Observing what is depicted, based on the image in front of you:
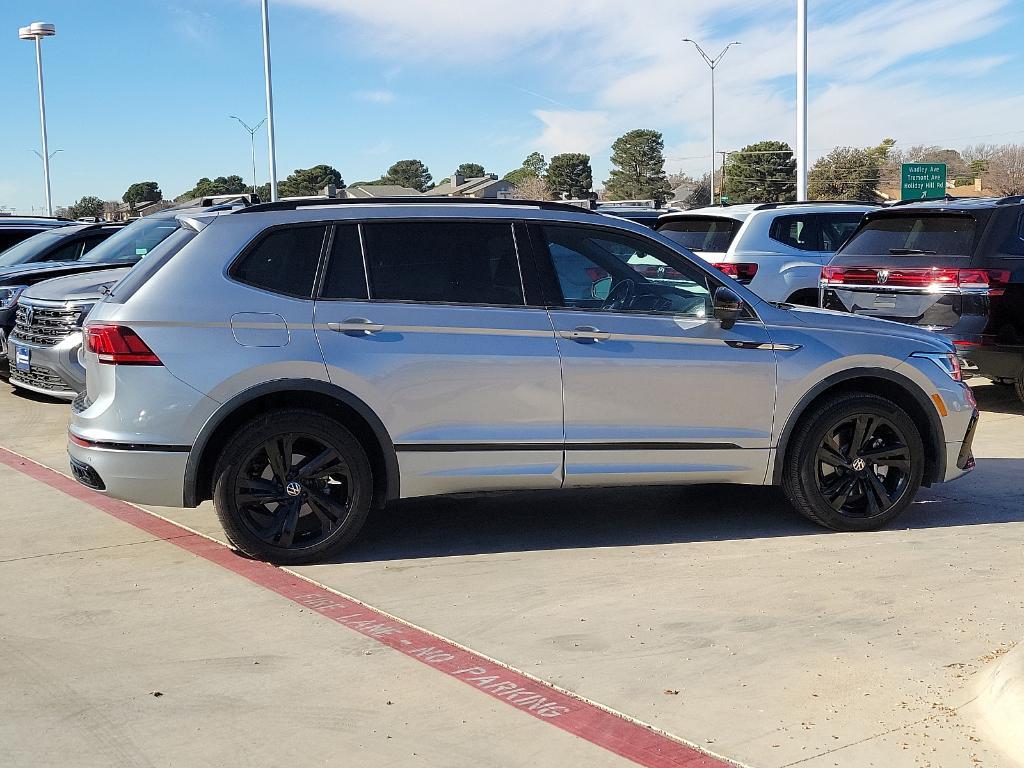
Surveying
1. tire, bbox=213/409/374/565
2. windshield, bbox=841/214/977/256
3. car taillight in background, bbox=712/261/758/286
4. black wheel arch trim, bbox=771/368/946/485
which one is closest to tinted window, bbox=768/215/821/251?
car taillight in background, bbox=712/261/758/286

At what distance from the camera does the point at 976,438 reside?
918cm

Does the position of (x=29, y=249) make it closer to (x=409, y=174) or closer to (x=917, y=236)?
(x=917, y=236)

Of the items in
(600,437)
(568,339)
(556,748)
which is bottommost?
(556,748)

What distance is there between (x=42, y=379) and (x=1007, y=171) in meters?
71.1

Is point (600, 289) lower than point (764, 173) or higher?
lower

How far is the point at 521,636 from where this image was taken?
15.9ft

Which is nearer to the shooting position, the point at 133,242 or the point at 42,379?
the point at 42,379

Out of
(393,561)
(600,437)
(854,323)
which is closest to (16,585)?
(393,561)

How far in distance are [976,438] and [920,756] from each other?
6.00 meters

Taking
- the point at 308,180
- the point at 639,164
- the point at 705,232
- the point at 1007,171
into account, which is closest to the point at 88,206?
the point at 308,180

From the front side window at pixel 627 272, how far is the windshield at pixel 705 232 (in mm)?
6660

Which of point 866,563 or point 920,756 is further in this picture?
point 866,563

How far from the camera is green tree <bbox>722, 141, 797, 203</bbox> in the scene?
76812mm

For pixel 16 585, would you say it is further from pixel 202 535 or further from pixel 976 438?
pixel 976 438
